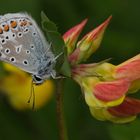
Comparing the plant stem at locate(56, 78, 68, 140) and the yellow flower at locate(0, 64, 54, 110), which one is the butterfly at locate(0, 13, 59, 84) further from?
the yellow flower at locate(0, 64, 54, 110)

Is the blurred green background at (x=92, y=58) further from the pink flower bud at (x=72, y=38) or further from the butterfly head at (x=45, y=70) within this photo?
the butterfly head at (x=45, y=70)

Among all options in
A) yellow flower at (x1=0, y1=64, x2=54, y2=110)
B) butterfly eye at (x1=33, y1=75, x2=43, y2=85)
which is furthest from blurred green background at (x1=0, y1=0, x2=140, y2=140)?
butterfly eye at (x1=33, y1=75, x2=43, y2=85)

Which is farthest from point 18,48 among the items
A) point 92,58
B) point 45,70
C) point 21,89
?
point 92,58

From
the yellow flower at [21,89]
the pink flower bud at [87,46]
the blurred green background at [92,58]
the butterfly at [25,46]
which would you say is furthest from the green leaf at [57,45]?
the yellow flower at [21,89]

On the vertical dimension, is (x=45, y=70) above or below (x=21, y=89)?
above

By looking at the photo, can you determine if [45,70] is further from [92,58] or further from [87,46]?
[92,58]

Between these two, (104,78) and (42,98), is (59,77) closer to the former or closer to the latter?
(104,78)

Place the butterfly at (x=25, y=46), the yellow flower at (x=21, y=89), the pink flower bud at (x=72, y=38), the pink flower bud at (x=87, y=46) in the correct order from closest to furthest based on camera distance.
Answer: the butterfly at (x=25, y=46) → the pink flower bud at (x=87, y=46) → the pink flower bud at (x=72, y=38) → the yellow flower at (x=21, y=89)
